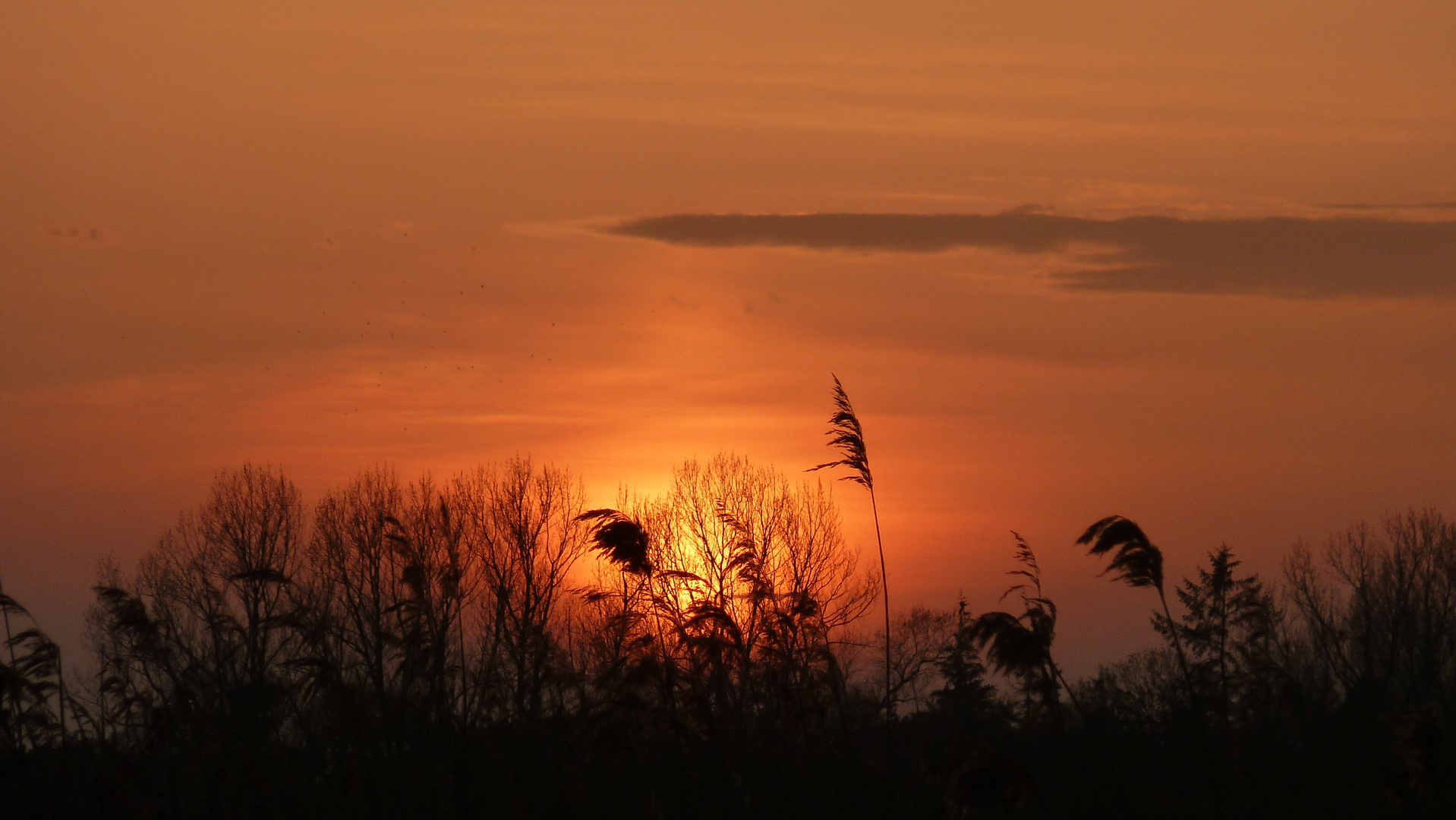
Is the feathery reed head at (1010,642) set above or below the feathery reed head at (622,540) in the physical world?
below

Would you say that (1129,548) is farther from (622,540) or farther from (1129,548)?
(622,540)

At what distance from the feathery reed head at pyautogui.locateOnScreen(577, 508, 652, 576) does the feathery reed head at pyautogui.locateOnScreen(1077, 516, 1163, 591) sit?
3.95 m

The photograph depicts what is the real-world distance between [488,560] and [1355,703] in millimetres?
27385

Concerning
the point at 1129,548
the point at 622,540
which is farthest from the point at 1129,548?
Answer: the point at 622,540

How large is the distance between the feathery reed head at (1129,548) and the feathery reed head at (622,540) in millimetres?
3952

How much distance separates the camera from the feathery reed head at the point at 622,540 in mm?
11680

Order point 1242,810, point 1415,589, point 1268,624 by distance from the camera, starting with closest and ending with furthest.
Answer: point 1242,810
point 1268,624
point 1415,589

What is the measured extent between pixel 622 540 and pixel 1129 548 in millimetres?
4493

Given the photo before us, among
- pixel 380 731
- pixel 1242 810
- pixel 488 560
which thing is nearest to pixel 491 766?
pixel 380 731

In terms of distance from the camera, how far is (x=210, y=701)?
48.3 feet

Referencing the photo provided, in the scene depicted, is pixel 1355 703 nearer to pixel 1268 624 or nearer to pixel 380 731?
pixel 1268 624

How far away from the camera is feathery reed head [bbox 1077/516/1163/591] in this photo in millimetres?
10734

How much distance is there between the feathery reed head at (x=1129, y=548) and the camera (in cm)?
1073

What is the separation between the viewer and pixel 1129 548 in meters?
10.8
